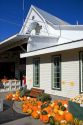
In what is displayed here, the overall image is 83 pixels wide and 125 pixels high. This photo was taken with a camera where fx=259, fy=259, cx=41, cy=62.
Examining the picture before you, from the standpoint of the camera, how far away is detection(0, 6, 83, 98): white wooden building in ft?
39.8

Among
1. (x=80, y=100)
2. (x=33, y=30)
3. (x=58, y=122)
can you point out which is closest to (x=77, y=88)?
(x=80, y=100)

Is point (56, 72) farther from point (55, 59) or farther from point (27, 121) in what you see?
point (27, 121)

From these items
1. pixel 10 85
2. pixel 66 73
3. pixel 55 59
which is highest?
pixel 55 59

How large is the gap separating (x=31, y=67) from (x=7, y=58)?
7.60m

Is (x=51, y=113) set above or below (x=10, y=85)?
below

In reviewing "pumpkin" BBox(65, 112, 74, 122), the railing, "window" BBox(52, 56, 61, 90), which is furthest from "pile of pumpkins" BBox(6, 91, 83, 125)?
the railing

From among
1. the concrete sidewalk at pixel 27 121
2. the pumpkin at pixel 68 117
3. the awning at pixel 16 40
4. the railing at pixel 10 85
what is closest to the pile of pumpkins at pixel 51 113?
the pumpkin at pixel 68 117

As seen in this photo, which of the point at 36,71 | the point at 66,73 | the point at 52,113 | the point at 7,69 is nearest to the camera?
the point at 52,113

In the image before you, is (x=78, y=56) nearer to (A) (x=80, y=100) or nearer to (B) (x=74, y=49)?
(B) (x=74, y=49)

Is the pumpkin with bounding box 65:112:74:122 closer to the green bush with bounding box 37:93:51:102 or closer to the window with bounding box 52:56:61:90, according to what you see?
the green bush with bounding box 37:93:51:102

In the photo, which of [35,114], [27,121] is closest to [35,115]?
[35,114]

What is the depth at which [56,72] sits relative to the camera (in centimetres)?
1401

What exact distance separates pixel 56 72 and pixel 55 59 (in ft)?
2.34

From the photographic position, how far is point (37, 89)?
604 inches
